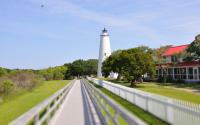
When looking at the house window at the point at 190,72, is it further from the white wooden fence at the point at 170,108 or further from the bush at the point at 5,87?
the white wooden fence at the point at 170,108

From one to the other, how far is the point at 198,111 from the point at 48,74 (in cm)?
10586

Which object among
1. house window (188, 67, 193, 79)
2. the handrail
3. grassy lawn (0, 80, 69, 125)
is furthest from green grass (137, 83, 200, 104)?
house window (188, 67, 193, 79)

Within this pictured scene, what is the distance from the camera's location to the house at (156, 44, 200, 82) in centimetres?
6097

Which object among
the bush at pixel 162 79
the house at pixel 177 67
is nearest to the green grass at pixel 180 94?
the house at pixel 177 67

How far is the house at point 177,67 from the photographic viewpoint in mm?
60969

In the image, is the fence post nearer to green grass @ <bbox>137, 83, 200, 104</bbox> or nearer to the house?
green grass @ <bbox>137, 83, 200, 104</bbox>

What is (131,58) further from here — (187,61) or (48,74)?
(48,74)

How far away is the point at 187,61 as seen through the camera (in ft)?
210

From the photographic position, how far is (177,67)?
67625 millimetres

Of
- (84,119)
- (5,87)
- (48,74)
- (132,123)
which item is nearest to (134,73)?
(5,87)

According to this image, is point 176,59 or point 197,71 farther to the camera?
point 176,59

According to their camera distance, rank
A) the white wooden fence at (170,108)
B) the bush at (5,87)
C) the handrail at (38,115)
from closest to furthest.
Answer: the handrail at (38,115) < the white wooden fence at (170,108) < the bush at (5,87)

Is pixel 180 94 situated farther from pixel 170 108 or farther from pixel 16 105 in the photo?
pixel 170 108

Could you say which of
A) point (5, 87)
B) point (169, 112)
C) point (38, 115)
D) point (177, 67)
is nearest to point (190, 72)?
point (177, 67)
